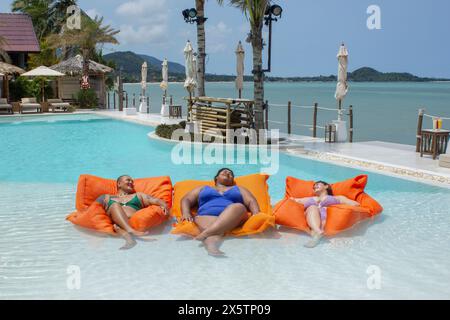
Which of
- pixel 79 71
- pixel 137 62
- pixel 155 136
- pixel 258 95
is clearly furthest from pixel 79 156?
pixel 137 62

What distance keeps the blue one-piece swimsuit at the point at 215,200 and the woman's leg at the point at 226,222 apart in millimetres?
156

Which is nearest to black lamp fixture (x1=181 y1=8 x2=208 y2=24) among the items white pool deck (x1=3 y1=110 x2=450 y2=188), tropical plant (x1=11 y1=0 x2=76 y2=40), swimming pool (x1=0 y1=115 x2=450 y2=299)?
white pool deck (x1=3 y1=110 x2=450 y2=188)

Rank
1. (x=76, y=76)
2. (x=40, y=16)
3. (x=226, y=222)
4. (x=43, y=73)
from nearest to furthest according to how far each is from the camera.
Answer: (x=226, y=222) < (x=43, y=73) < (x=76, y=76) < (x=40, y=16)

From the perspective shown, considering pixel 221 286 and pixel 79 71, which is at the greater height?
pixel 79 71

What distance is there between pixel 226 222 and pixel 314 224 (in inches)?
42.8

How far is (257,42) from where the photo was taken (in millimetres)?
14023

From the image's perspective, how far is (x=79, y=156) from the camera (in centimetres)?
1281

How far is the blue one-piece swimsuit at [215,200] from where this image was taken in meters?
6.15

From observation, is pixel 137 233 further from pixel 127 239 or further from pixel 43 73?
pixel 43 73

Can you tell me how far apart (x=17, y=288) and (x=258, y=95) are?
1018 cm

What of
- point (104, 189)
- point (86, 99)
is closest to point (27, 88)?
point (86, 99)
